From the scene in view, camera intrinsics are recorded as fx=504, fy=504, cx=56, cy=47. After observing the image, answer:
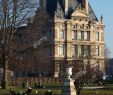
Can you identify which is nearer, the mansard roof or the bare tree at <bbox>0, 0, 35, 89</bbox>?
the bare tree at <bbox>0, 0, 35, 89</bbox>

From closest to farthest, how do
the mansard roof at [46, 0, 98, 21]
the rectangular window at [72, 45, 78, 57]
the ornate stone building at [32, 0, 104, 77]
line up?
the ornate stone building at [32, 0, 104, 77], the mansard roof at [46, 0, 98, 21], the rectangular window at [72, 45, 78, 57]

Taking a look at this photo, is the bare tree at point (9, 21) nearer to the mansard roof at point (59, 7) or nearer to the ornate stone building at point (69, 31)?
the ornate stone building at point (69, 31)

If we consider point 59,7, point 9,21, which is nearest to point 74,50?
point 59,7

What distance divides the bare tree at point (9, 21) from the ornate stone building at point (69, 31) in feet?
162

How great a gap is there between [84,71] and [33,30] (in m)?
10.6

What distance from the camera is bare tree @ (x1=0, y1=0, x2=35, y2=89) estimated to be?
51250 millimetres

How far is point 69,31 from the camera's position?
354 ft

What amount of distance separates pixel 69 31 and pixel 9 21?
184 feet

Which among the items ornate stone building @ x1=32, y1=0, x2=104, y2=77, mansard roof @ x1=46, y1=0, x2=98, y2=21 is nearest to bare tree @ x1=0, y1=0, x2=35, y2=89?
ornate stone building @ x1=32, y1=0, x2=104, y2=77

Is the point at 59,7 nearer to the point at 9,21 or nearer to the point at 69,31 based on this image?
the point at 69,31

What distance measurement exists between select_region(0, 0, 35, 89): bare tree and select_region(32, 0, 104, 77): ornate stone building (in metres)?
49.5

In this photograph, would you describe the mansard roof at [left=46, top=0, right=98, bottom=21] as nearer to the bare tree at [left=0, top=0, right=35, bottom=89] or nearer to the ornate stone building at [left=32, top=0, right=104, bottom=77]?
the ornate stone building at [left=32, top=0, right=104, bottom=77]

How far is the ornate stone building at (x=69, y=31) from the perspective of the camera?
105188mm

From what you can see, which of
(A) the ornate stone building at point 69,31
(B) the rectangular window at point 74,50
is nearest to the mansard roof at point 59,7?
(A) the ornate stone building at point 69,31
